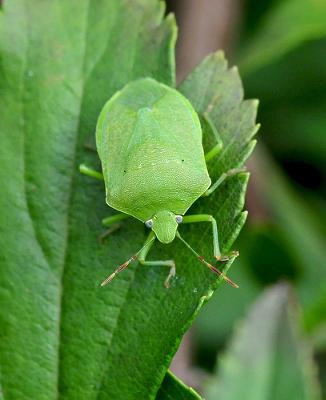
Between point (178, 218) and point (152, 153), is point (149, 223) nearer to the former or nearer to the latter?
point (178, 218)

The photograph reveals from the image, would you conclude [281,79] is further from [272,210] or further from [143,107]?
[143,107]

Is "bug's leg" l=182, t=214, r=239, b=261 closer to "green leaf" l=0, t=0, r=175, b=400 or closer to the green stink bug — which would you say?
the green stink bug

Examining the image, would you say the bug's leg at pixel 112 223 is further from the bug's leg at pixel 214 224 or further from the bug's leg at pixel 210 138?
the bug's leg at pixel 210 138

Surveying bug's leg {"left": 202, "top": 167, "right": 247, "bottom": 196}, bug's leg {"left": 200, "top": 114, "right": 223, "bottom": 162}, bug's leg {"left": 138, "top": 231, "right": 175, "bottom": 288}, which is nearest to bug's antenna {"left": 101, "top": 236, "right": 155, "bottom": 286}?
bug's leg {"left": 138, "top": 231, "right": 175, "bottom": 288}

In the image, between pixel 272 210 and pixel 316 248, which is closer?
pixel 316 248

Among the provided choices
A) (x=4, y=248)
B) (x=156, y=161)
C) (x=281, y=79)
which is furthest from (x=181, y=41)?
(x=4, y=248)

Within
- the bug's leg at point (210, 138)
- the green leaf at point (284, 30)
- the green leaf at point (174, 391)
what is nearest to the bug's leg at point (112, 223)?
the bug's leg at point (210, 138)
